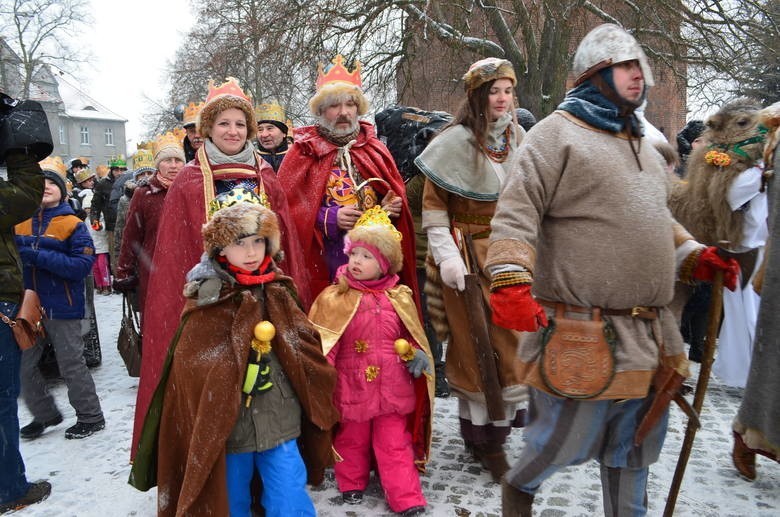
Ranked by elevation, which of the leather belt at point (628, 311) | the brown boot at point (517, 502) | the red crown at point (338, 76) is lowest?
the brown boot at point (517, 502)

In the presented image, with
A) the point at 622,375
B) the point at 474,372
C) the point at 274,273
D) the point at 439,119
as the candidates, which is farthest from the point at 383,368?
the point at 439,119

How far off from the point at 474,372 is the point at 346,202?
4.44 ft

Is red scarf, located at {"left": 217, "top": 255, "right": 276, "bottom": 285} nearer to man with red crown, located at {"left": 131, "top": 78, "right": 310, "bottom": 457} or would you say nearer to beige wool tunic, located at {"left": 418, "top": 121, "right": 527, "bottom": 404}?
man with red crown, located at {"left": 131, "top": 78, "right": 310, "bottom": 457}

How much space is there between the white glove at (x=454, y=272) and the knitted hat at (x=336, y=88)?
1.35m

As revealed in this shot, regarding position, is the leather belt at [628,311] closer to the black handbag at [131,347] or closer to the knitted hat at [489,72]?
the knitted hat at [489,72]

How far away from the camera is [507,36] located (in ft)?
43.3

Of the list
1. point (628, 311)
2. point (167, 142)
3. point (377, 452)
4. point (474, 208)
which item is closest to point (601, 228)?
point (628, 311)

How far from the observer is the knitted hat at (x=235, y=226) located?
266 cm

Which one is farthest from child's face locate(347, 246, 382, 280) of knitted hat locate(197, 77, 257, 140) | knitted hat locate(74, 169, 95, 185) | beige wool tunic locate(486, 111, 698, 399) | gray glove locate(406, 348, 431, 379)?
knitted hat locate(74, 169, 95, 185)

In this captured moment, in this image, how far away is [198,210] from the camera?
3.32 metres

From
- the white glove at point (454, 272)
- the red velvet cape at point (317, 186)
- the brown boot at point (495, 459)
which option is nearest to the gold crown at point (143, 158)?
the red velvet cape at point (317, 186)

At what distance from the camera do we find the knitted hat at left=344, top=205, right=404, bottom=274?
130 inches

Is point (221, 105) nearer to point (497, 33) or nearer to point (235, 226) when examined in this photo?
point (235, 226)

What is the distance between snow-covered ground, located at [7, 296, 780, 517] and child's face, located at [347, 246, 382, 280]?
122cm
